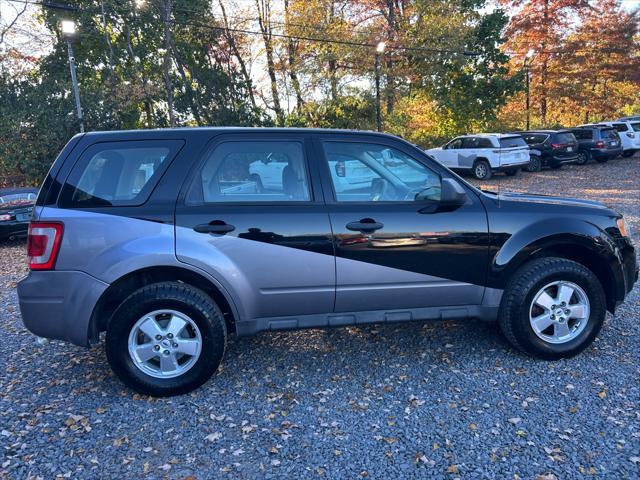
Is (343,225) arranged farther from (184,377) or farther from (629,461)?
(629,461)

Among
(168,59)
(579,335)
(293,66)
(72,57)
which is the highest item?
(168,59)

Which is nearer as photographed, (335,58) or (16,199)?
(16,199)

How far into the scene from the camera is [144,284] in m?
3.70

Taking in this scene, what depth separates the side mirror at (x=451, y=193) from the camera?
11.8 feet

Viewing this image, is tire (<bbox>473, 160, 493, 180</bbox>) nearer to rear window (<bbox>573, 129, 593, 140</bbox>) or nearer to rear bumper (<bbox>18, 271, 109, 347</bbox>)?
rear window (<bbox>573, 129, 593, 140</bbox>)

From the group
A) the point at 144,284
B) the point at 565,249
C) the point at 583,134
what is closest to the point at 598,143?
the point at 583,134

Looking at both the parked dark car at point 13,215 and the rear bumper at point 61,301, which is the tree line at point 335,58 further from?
the rear bumper at point 61,301

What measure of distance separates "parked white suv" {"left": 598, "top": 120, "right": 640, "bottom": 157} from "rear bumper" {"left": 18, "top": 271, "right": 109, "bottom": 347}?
23708 mm

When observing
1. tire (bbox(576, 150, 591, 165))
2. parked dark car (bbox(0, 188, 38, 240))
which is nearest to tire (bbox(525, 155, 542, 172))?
tire (bbox(576, 150, 591, 165))

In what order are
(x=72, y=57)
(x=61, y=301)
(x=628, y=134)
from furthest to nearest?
1. (x=628, y=134)
2. (x=72, y=57)
3. (x=61, y=301)

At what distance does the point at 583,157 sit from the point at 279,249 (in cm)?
2109

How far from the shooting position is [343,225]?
3607 millimetres

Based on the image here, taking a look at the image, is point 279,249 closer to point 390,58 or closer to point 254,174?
point 254,174

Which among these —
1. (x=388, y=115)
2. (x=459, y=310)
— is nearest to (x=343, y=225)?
(x=459, y=310)
